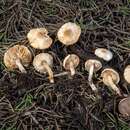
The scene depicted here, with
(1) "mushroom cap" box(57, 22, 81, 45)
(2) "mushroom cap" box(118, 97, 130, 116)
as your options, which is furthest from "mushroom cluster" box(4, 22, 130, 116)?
(2) "mushroom cap" box(118, 97, 130, 116)

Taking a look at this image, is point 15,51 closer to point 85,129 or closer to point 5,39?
point 5,39

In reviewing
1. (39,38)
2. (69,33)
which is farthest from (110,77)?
(39,38)

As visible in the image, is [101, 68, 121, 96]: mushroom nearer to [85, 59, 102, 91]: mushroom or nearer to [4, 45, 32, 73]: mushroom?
[85, 59, 102, 91]: mushroom

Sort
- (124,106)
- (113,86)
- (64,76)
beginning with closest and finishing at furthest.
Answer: (124,106)
(113,86)
(64,76)

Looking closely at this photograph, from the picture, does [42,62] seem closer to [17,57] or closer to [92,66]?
[17,57]

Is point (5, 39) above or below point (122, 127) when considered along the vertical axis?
above

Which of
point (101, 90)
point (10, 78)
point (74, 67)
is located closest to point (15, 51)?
point (10, 78)

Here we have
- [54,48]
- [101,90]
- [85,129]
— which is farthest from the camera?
[54,48]
